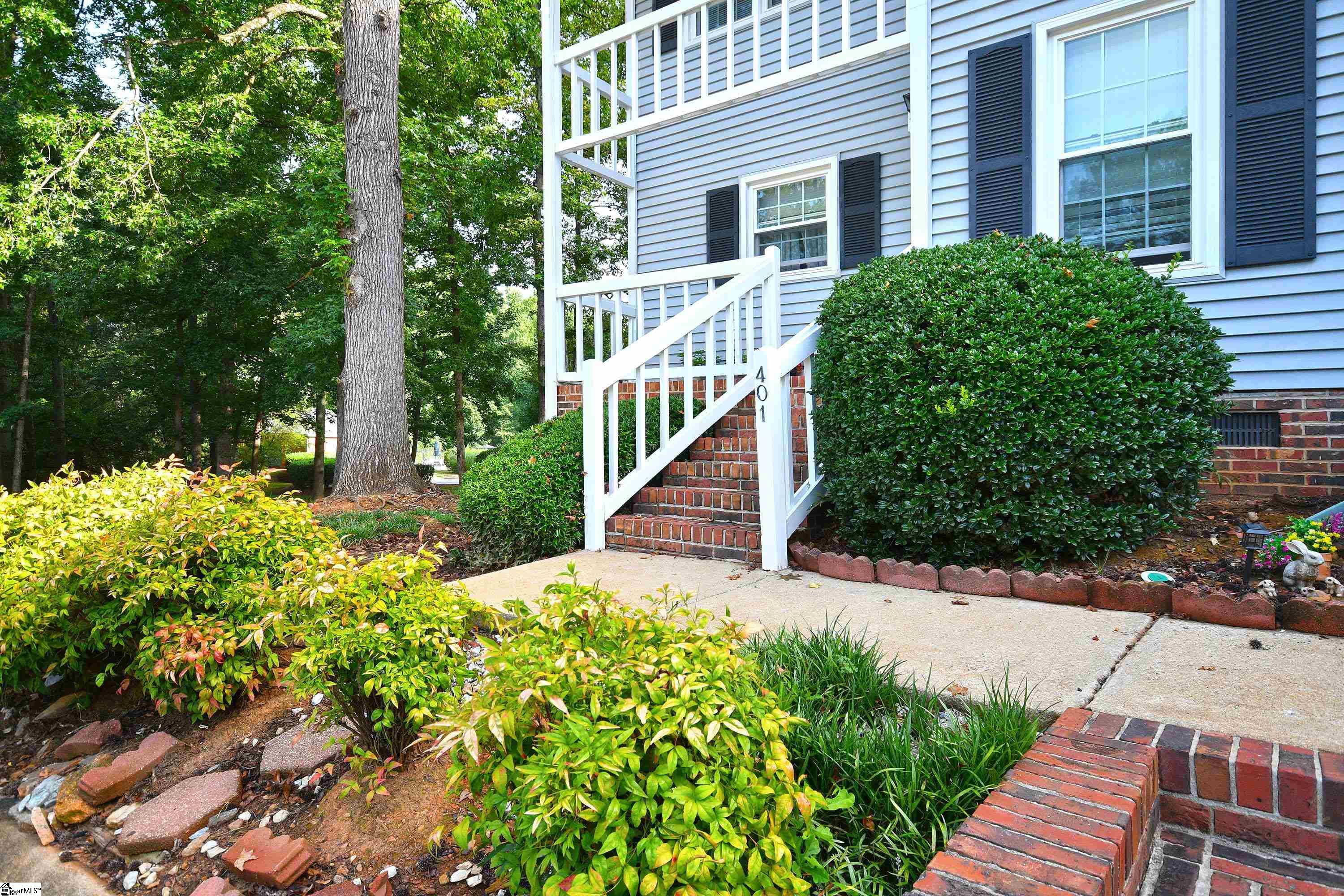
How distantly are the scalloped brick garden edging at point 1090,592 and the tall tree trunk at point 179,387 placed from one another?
51.2ft

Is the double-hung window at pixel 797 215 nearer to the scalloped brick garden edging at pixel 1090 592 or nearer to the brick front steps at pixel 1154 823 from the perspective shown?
the scalloped brick garden edging at pixel 1090 592

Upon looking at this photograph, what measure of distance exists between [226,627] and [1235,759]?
9.61ft

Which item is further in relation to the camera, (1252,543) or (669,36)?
(669,36)

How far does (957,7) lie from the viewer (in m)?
5.27

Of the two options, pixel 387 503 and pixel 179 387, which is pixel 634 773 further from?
pixel 179 387

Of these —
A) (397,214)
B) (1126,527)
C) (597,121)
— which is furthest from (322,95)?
(1126,527)

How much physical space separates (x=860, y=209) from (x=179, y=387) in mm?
14936

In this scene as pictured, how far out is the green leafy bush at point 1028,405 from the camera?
303cm

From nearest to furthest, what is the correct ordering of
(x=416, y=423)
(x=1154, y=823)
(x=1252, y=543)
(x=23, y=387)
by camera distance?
(x=1154, y=823) < (x=1252, y=543) < (x=23, y=387) < (x=416, y=423)

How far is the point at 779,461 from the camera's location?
12.4 ft

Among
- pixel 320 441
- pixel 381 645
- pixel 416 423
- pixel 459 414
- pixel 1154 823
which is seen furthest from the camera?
pixel 416 423

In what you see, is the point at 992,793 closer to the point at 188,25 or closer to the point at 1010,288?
the point at 1010,288

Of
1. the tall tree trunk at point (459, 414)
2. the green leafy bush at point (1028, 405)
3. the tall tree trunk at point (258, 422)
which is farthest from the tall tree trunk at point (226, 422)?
the green leafy bush at point (1028, 405)

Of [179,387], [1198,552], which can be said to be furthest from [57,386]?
[1198,552]
